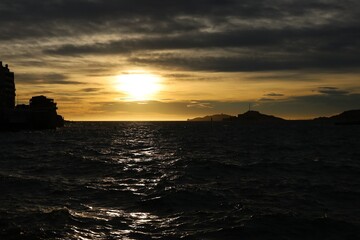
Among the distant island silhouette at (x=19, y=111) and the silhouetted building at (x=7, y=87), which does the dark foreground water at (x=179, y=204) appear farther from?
the silhouetted building at (x=7, y=87)

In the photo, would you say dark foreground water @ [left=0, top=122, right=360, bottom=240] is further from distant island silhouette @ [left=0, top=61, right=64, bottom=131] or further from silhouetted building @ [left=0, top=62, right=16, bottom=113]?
silhouetted building @ [left=0, top=62, right=16, bottom=113]

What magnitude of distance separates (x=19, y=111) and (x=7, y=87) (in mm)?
30342

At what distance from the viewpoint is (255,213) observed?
786 inches

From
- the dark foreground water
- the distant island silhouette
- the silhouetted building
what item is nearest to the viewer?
the dark foreground water

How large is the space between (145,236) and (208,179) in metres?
16.2

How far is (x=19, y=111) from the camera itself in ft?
495

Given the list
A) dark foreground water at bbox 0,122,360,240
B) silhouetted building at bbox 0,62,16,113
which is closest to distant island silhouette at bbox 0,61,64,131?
silhouetted building at bbox 0,62,16,113

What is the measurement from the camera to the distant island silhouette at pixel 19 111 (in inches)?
5551

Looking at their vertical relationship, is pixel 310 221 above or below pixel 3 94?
below

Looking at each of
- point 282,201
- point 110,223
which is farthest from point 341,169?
point 110,223

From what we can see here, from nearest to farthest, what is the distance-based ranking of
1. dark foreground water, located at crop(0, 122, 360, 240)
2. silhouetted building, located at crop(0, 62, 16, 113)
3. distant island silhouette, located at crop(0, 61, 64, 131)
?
dark foreground water, located at crop(0, 122, 360, 240) < distant island silhouette, located at crop(0, 61, 64, 131) < silhouetted building, located at crop(0, 62, 16, 113)

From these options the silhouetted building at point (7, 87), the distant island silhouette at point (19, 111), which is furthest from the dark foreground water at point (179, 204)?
the silhouetted building at point (7, 87)

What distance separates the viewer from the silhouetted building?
6512 inches

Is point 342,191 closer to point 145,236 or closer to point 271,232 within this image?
point 271,232
